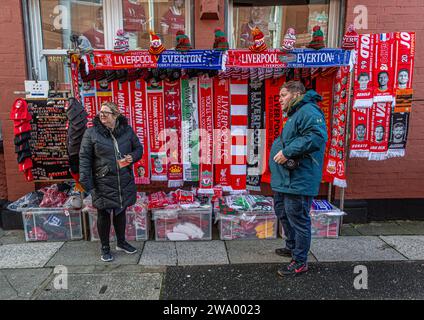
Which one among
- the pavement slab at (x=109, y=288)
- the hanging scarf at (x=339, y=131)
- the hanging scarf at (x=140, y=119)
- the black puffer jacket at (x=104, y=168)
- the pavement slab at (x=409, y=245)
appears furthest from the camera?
the hanging scarf at (x=140, y=119)

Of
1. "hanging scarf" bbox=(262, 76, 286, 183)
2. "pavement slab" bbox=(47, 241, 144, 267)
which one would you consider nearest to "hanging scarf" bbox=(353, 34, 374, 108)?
"hanging scarf" bbox=(262, 76, 286, 183)

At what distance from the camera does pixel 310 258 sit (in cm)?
375

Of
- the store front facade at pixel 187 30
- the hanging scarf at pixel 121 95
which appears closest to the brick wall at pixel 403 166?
the store front facade at pixel 187 30

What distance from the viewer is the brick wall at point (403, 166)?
437 centimetres

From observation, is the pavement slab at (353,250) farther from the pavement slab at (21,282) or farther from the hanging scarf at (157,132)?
the pavement slab at (21,282)

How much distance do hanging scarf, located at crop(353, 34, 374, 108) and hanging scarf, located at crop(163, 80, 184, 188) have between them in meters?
2.19

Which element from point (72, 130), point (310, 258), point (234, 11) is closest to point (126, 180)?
point (72, 130)

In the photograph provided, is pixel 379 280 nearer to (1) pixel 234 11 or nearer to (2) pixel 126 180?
(2) pixel 126 180

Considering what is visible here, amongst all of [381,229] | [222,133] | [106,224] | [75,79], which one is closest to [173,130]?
[222,133]

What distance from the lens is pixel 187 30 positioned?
453 centimetres

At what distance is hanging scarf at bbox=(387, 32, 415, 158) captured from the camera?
151 inches

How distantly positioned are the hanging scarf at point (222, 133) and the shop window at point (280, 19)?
73cm

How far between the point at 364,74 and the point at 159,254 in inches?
126

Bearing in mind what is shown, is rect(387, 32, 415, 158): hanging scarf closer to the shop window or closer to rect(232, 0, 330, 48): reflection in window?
the shop window
